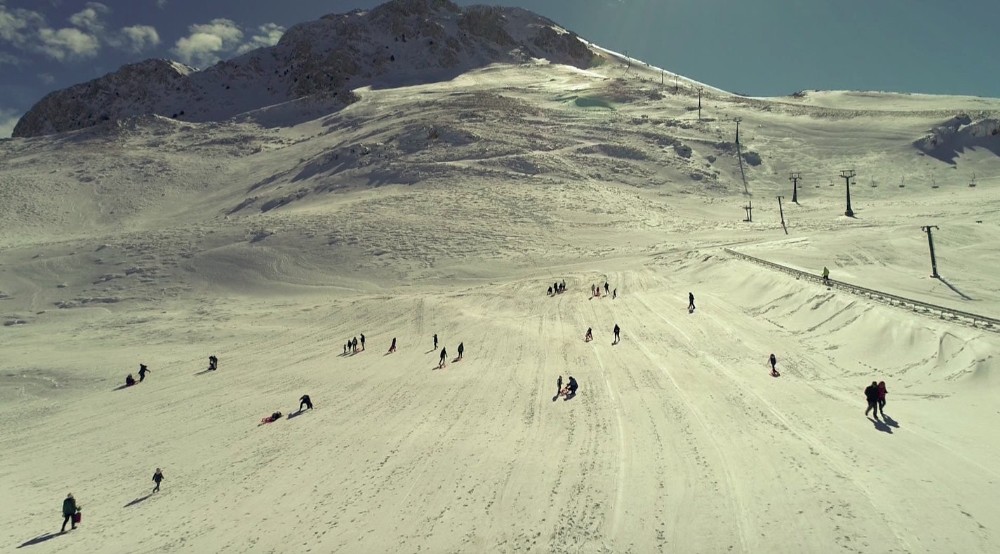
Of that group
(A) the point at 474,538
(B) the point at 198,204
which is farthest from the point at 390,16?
(A) the point at 474,538

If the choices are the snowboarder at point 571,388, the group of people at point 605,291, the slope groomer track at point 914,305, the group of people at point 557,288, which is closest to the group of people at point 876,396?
the slope groomer track at point 914,305

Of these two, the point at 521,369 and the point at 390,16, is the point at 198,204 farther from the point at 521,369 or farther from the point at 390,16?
the point at 390,16

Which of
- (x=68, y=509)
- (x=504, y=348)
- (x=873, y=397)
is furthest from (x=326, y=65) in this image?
(x=873, y=397)

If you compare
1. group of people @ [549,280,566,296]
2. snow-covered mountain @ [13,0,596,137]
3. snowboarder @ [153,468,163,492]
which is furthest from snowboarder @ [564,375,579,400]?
snow-covered mountain @ [13,0,596,137]

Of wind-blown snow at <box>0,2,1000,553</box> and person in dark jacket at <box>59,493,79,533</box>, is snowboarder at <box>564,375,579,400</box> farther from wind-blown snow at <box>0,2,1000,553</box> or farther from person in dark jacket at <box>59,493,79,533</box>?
person in dark jacket at <box>59,493,79,533</box>

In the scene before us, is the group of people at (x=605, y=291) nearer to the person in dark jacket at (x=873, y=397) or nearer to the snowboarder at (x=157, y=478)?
the person in dark jacket at (x=873, y=397)

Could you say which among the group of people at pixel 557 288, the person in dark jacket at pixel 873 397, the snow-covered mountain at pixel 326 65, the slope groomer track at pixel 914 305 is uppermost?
the snow-covered mountain at pixel 326 65
